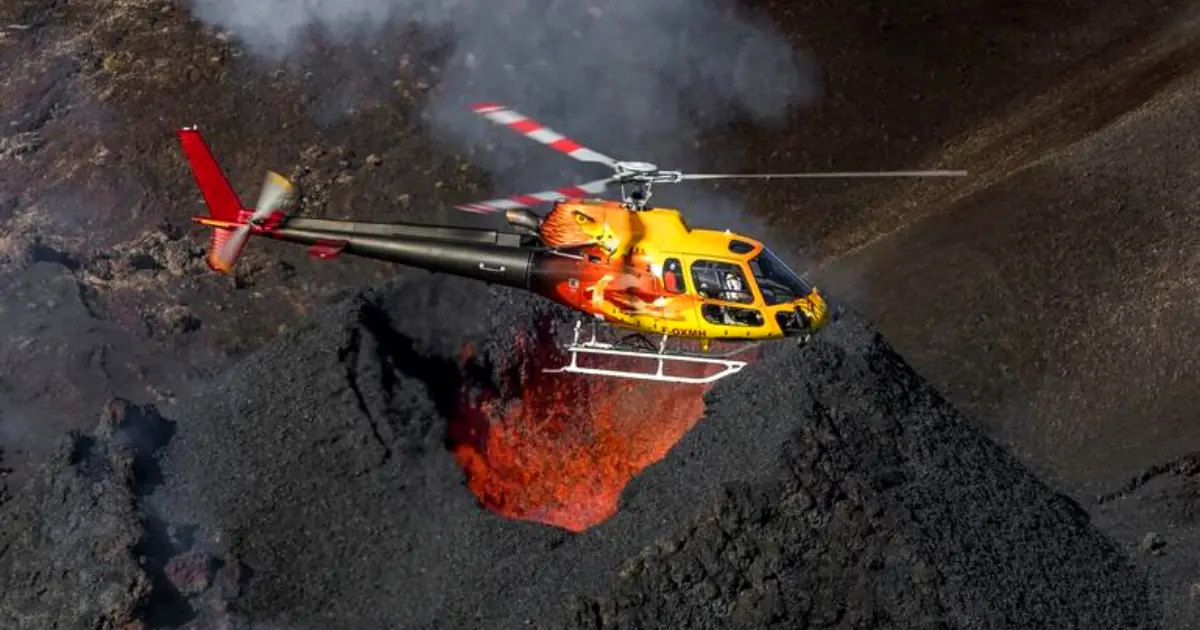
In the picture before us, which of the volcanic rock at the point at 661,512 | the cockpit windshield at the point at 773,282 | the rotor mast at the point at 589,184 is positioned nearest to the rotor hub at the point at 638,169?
the rotor mast at the point at 589,184

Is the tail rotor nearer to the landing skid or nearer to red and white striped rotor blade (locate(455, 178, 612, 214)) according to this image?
red and white striped rotor blade (locate(455, 178, 612, 214))

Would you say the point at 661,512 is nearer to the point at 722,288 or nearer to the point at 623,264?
Answer: the point at 722,288

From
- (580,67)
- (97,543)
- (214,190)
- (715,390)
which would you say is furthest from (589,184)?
(580,67)

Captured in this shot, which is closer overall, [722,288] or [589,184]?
[589,184]

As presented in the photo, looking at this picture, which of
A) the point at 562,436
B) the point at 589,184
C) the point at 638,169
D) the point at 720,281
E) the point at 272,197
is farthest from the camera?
the point at 562,436

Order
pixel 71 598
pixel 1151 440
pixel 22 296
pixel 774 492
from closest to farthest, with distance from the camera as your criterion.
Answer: pixel 774 492, pixel 71 598, pixel 1151 440, pixel 22 296

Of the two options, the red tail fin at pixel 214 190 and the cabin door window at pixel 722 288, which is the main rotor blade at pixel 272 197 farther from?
the cabin door window at pixel 722 288

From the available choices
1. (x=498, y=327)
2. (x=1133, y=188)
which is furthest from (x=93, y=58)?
(x=1133, y=188)

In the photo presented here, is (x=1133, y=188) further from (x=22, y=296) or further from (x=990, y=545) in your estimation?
(x=22, y=296)
